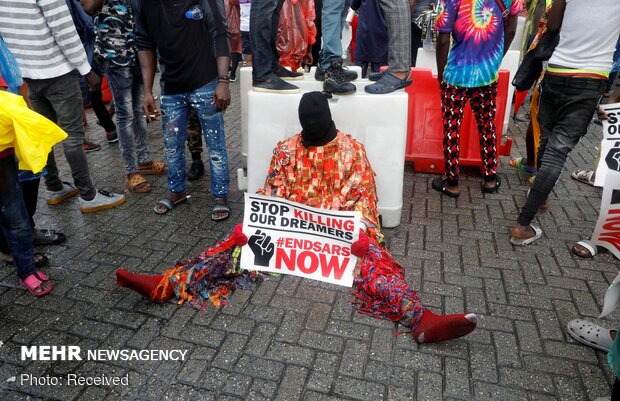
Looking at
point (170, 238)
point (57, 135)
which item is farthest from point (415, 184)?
point (57, 135)

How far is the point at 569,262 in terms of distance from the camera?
11.5 feet

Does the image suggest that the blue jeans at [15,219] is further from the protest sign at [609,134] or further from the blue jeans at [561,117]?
the protest sign at [609,134]

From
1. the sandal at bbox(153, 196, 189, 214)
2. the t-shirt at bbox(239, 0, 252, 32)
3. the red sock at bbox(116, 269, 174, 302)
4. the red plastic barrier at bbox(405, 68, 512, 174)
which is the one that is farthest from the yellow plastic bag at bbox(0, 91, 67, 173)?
the t-shirt at bbox(239, 0, 252, 32)

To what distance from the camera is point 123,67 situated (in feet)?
15.1

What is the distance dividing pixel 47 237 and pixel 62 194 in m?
0.91

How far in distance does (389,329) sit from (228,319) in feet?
3.37

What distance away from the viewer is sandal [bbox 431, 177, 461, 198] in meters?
4.58

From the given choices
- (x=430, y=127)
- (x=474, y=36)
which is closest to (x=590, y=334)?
(x=474, y=36)

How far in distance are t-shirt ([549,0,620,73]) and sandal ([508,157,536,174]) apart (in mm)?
1758

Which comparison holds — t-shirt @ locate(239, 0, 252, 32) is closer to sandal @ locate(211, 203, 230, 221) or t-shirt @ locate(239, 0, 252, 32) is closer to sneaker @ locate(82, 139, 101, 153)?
sneaker @ locate(82, 139, 101, 153)

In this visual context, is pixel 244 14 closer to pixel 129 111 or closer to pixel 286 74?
pixel 129 111

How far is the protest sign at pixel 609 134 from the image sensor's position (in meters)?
3.21

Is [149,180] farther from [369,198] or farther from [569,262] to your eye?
[569,262]

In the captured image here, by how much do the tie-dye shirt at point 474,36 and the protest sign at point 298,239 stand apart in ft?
6.82
